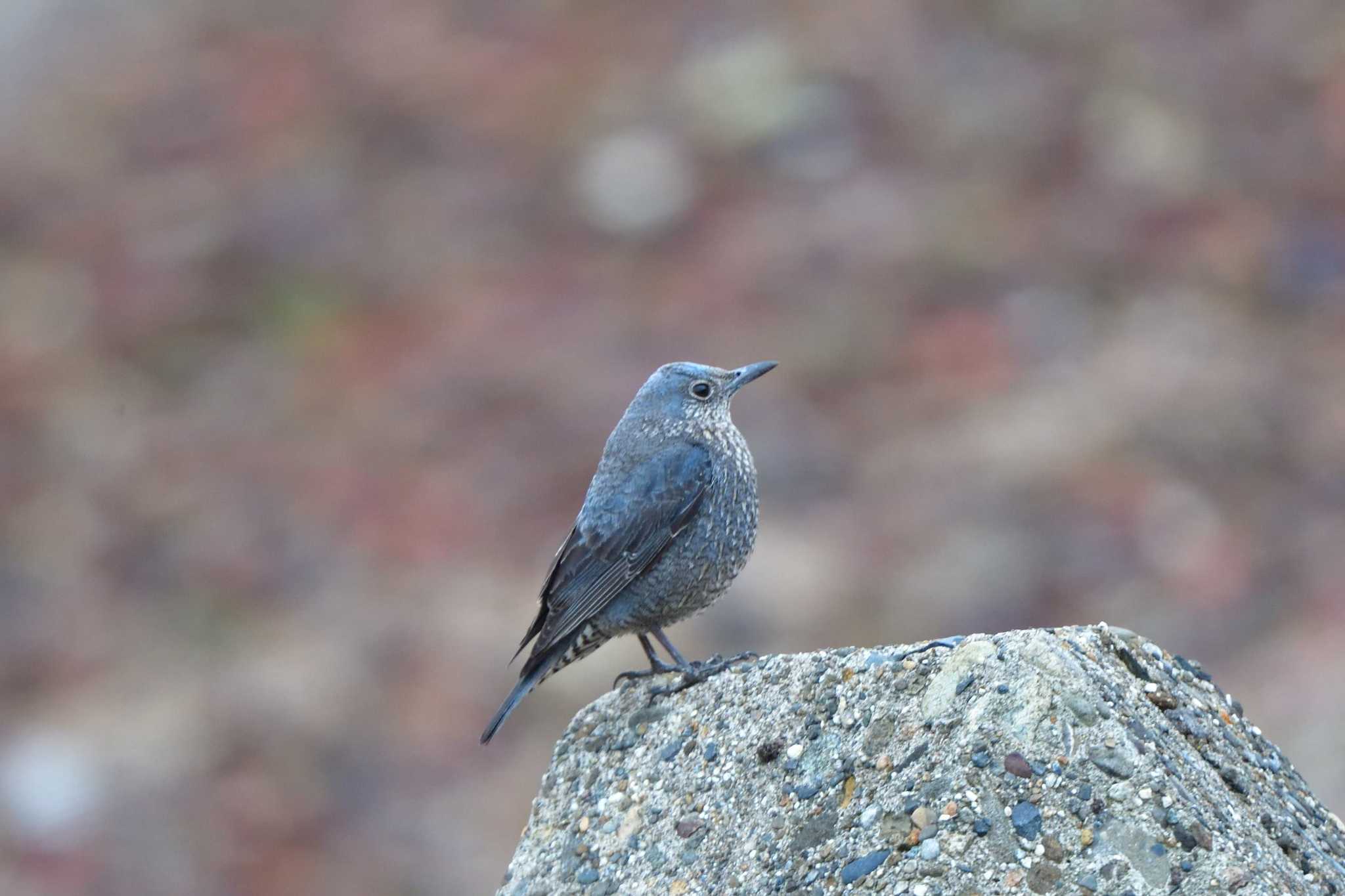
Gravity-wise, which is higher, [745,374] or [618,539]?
[745,374]

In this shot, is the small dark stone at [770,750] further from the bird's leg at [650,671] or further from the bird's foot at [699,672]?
the bird's leg at [650,671]

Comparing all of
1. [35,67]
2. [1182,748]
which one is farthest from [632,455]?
[35,67]

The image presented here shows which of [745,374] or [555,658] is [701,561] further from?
[745,374]

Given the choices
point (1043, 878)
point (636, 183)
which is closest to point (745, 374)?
point (1043, 878)

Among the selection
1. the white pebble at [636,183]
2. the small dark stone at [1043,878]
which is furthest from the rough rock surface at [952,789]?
the white pebble at [636,183]

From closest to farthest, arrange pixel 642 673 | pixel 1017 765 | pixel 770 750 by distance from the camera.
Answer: pixel 1017 765 → pixel 770 750 → pixel 642 673

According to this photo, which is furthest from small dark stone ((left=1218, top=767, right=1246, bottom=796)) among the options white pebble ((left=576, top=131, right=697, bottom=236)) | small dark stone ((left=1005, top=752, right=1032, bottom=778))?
white pebble ((left=576, top=131, right=697, bottom=236))

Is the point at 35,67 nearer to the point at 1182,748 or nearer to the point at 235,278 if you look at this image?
the point at 235,278
